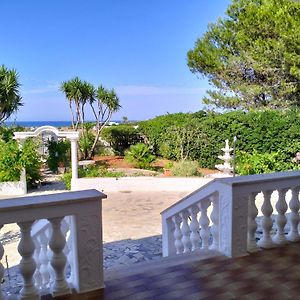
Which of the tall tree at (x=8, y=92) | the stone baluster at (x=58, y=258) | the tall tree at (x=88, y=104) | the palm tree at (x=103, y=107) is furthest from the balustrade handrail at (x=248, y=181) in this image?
the palm tree at (x=103, y=107)

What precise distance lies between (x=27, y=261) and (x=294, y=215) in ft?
6.27

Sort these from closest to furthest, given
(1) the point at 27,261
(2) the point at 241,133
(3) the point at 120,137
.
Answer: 1. (1) the point at 27,261
2. (2) the point at 241,133
3. (3) the point at 120,137

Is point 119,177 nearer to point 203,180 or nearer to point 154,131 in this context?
point 203,180

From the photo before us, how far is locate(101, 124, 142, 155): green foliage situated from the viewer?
13242 millimetres

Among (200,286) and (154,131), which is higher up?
(154,131)

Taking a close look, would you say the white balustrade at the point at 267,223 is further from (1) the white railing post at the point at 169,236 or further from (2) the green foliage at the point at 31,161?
(2) the green foliage at the point at 31,161

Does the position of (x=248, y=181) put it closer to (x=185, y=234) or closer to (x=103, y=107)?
(x=185, y=234)

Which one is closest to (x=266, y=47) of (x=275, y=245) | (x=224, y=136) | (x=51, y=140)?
(x=224, y=136)

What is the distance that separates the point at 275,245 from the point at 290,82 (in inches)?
368

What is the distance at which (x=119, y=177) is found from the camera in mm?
9031

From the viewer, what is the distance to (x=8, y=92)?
1103cm

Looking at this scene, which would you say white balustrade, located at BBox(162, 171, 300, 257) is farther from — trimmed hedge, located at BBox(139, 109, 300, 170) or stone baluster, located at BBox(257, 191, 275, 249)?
trimmed hedge, located at BBox(139, 109, 300, 170)

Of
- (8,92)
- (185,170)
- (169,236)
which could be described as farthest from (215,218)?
(8,92)

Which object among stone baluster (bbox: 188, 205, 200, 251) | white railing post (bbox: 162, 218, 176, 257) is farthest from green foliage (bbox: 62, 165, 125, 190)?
stone baluster (bbox: 188, 205, 200, 251)
